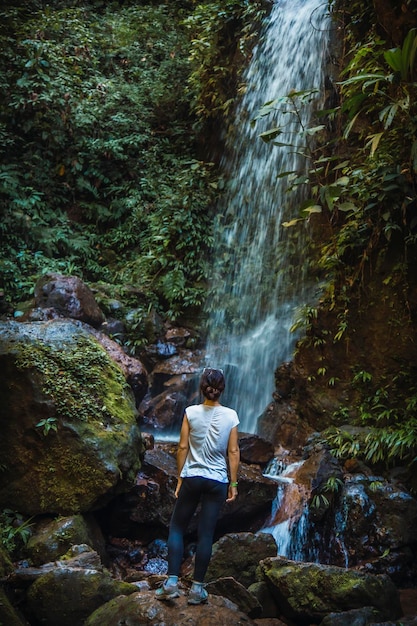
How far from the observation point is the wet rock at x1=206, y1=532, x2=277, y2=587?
510cm

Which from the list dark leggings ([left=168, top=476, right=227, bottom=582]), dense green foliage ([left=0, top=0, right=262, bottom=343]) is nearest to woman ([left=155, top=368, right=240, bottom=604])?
dark leggings ([left=168, top=476, right=227, bottom=582])

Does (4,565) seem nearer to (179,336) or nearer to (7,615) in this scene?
(7,615)

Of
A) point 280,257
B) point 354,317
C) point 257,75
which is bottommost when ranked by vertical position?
point 354,317

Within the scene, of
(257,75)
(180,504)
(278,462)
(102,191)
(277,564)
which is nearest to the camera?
(180,504)

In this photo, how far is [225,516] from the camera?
6.54 metres

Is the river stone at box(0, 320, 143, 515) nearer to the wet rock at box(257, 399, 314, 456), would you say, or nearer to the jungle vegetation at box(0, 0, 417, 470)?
the wet rock at box(257, 399, 314, 456)

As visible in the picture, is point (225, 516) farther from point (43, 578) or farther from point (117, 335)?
point (117, 335)

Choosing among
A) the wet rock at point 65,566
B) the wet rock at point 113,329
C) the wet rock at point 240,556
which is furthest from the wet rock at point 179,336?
the wet rock at point 65,566

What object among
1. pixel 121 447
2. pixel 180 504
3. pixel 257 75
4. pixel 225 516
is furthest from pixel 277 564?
pixel 257 75

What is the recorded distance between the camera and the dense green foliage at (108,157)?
11.8 meters

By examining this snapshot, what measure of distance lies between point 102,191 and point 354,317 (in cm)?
815

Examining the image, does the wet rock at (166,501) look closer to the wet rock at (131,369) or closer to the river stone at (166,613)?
the wet rock at (131,369)

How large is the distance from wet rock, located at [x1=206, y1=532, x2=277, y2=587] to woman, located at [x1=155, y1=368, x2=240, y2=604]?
1.34 metres

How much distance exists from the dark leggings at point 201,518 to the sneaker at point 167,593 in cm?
10
